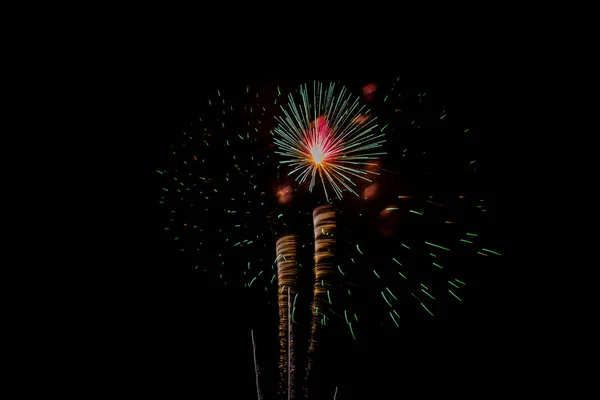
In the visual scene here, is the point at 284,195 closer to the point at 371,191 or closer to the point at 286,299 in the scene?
the point at 371,191

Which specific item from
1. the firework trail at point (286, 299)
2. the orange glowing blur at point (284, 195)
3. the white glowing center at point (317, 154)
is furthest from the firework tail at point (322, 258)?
the white glowing center at point (317, 154)

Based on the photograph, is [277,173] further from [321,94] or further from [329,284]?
[329,284]

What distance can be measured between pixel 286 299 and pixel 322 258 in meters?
0.74

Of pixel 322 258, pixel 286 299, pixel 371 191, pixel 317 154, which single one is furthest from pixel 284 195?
pixel 286 299

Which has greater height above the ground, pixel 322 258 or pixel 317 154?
pixel 317 154

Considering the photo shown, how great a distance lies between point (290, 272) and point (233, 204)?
3.23 feet

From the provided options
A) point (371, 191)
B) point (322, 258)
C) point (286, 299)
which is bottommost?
point (286, 299)

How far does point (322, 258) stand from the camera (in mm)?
3363

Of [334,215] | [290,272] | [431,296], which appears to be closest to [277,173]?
[334,215]

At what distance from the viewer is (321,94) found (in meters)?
3.43

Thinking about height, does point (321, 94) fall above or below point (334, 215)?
above

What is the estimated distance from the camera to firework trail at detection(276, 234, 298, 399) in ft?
11.4

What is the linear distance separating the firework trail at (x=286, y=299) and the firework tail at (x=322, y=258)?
25cm

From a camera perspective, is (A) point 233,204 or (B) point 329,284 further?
(A) point 233,204
